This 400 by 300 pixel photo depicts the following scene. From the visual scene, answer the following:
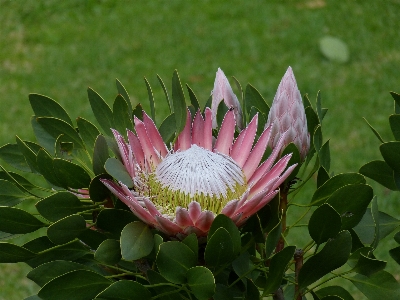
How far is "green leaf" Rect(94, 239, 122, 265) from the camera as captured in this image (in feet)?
3.30

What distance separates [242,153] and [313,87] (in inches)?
174

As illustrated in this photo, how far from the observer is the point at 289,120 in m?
1.18

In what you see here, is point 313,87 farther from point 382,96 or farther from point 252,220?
point 252,220

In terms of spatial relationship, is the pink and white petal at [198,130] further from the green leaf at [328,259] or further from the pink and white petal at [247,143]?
the green leaf at [328,259]

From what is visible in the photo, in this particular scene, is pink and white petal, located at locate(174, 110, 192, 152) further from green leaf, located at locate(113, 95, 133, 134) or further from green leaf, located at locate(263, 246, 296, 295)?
green leaf, located at locate(263, 246, 296, 295)

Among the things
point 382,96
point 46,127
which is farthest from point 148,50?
point 46,127

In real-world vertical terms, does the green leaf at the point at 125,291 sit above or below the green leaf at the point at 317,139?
below

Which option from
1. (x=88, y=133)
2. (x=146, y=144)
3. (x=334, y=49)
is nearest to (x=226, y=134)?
(x=146, y=144)

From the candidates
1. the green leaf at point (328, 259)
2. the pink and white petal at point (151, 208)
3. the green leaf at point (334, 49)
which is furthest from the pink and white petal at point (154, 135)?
the green leaf at point (334, 49)

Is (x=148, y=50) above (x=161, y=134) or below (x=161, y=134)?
Answer: below

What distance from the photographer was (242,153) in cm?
121

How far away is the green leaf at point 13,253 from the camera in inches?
41.8

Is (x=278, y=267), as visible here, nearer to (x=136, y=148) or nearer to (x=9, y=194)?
(x=136, y=148)

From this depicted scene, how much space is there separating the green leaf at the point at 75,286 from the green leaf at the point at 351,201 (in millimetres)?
371
